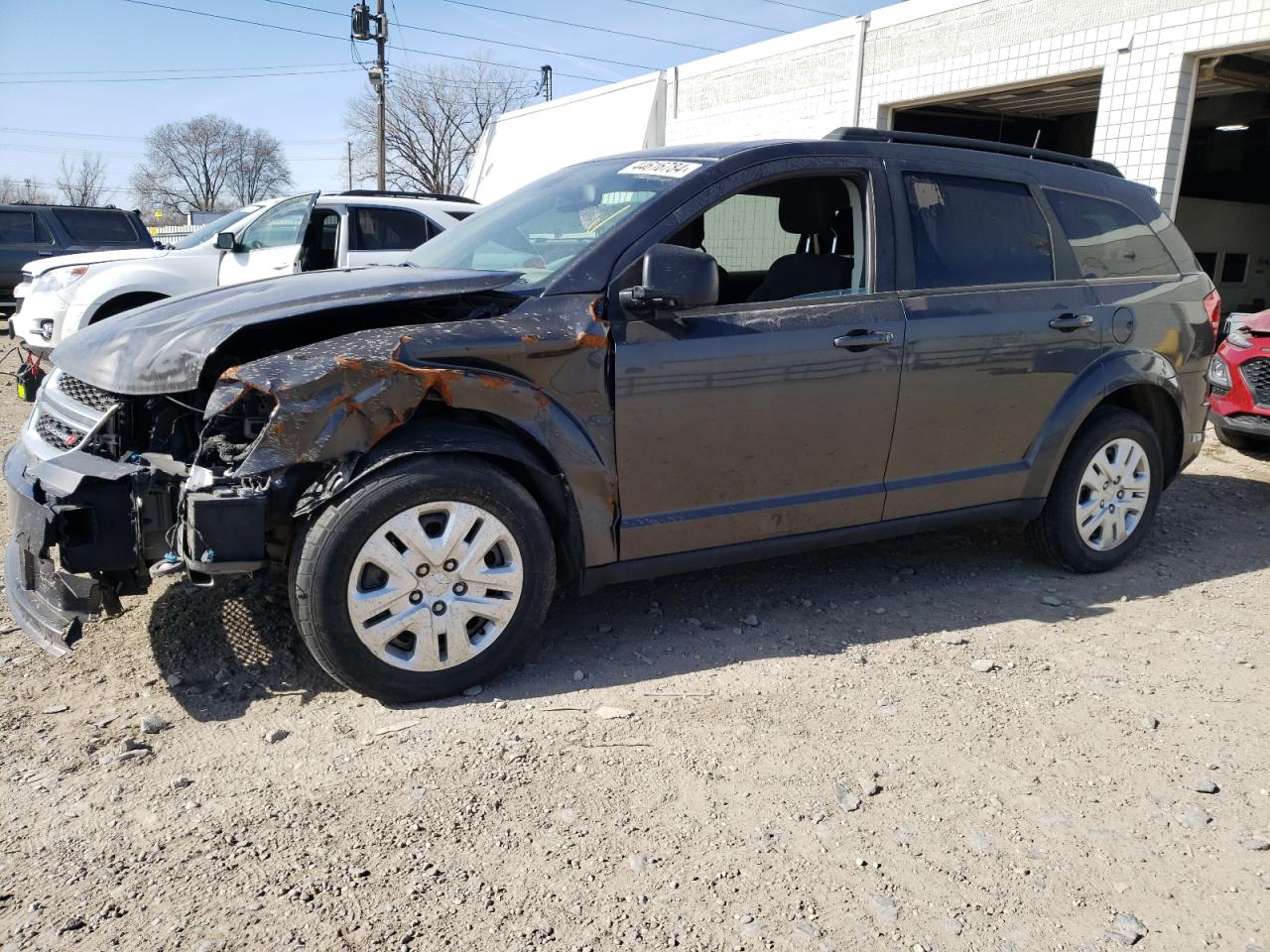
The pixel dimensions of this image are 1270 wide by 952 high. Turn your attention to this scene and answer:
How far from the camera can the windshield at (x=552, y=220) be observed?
3596mm

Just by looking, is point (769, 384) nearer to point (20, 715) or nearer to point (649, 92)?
point (20, 715)

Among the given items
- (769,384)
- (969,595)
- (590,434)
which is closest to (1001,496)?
(969,595)

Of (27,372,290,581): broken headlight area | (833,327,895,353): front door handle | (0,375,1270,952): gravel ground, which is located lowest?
(0,375,1270,952): gravel ground

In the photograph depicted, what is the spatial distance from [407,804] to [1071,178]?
4.06m

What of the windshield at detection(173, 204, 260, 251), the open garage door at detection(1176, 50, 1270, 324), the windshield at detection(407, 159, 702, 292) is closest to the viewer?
the windshield at detection(407, 159, 702, 292)

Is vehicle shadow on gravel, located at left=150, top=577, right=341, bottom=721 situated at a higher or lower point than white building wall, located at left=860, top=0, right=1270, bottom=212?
lower

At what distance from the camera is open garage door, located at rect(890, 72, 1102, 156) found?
1273 centimetres

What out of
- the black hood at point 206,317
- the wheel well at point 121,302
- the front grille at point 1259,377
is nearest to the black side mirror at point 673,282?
the black hood at point 206,317

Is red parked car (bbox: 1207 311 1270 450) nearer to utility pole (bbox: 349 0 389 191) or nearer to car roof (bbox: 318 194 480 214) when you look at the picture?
car roof (bbox: 318 194 480 214)

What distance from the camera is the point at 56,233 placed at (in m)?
16.1

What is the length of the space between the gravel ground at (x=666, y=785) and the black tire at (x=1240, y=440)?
123 inches

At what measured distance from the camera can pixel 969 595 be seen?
177 inches

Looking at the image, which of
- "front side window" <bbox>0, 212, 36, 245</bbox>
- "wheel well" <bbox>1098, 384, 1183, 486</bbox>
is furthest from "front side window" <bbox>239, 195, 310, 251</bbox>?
"front side window" <bbox>0, 212, 36, 245</bbox>

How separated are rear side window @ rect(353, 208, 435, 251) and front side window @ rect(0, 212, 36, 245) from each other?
9.81 metres
